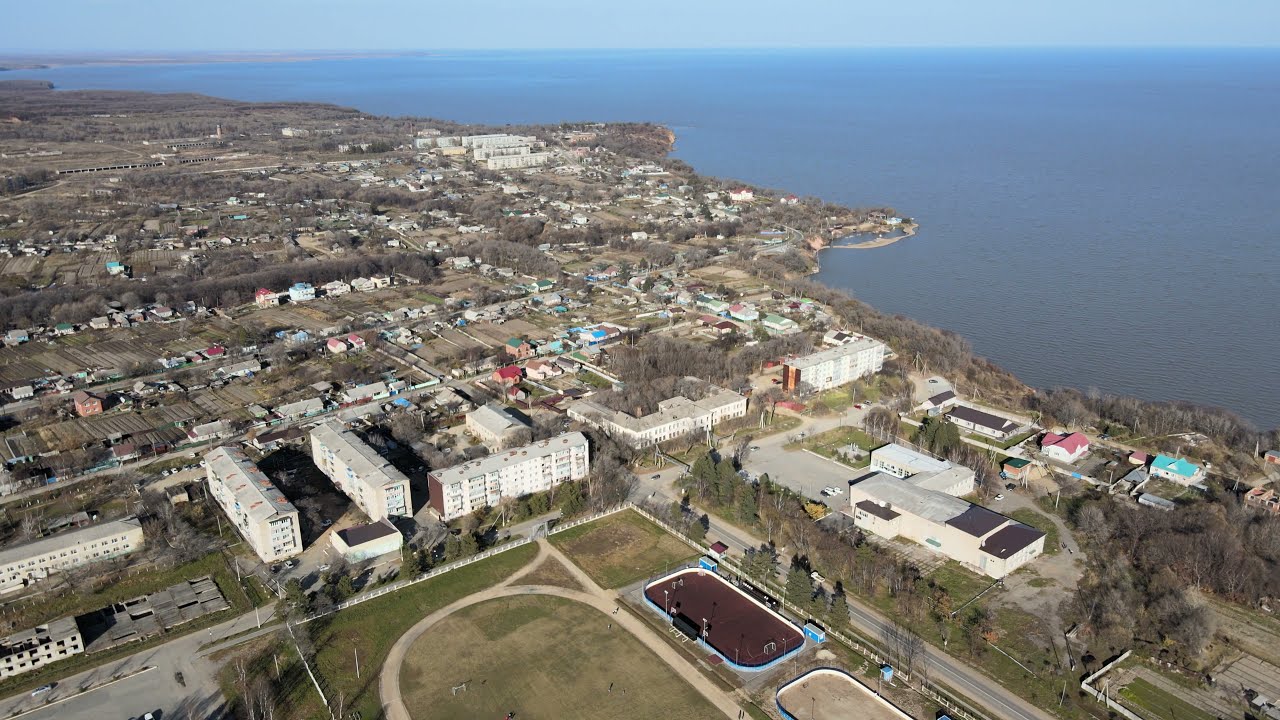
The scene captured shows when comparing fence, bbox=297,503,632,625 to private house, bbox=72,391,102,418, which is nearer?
fence, bbox=297,503,632,625

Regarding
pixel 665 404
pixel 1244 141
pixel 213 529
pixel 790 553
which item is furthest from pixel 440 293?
pixel 1244 141

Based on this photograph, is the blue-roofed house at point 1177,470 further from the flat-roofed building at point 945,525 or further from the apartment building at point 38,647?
the apartment building at point 38,647

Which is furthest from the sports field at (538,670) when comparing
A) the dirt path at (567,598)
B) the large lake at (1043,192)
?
the large lake at (1043,192)

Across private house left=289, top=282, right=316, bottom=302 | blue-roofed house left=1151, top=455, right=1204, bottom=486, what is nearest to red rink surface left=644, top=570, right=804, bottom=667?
blue-roofed house left=1151, top=455, right=1204, bottom=486

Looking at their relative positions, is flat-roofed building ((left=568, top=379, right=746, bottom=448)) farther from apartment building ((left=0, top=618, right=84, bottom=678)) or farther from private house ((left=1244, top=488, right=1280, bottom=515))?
apartment building ((left=0, top=618, right=84, bottom=678))

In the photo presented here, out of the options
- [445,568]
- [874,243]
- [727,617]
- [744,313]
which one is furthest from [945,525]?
[874,243]

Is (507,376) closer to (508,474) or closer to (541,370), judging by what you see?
(541,370)

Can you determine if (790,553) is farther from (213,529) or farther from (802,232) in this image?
(802,232)
